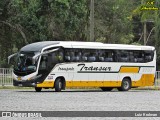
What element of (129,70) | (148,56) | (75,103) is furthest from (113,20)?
(75,103)

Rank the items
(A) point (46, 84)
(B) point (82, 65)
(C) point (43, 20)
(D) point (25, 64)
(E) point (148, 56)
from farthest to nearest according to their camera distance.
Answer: (C) point (43, 20), (E) point (148, 56), (B) point (82, 65), (D) point (25, 64), (A) point (46, 84)

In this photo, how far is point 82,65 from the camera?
4059 cm

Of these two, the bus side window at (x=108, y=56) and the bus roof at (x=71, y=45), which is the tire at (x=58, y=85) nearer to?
the bus roof at (x=71, y=45)

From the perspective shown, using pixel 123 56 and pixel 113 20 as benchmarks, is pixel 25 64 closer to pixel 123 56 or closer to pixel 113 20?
pixel 123 56

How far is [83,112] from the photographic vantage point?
68.8 ft

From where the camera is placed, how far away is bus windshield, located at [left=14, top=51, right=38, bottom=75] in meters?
38.4

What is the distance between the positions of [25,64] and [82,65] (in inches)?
154

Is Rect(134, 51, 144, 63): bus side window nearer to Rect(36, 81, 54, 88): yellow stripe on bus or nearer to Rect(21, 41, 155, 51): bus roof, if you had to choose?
Rect(21, 41, 155, 51): bus roof

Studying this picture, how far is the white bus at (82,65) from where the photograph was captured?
126ft

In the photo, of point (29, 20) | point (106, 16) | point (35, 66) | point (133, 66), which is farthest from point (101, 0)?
point (35, 66)

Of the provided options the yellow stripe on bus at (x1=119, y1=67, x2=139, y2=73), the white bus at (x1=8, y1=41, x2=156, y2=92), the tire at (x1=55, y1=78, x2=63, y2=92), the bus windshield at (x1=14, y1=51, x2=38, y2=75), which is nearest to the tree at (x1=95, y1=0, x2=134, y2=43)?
the white bus at (x1=8, y1=41, x2=156, y2=92)

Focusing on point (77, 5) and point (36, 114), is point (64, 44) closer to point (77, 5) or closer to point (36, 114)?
point (77, 5)

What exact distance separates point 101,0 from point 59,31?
41.3 ft

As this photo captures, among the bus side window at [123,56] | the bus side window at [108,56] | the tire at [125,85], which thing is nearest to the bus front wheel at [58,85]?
the bus side window at [108,56]
